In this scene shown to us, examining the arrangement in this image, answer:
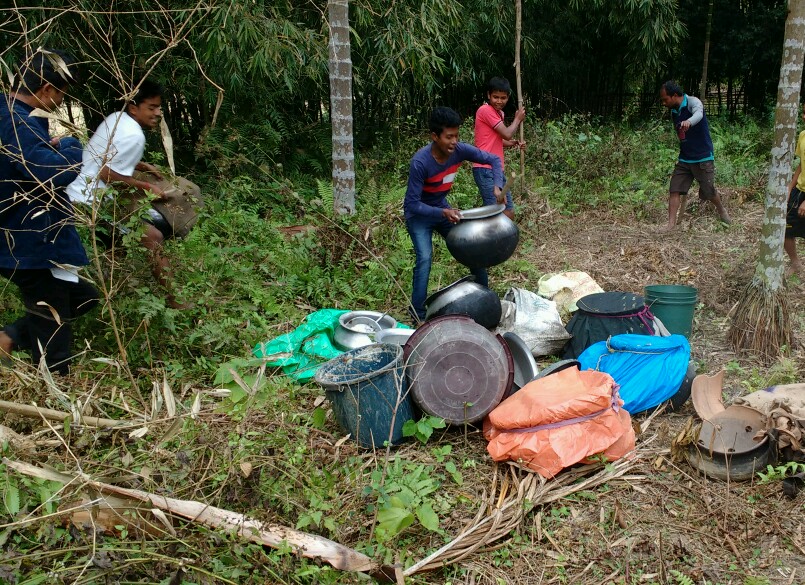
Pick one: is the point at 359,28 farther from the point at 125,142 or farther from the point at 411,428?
the point at 411,428

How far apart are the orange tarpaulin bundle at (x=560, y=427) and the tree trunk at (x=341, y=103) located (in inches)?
132

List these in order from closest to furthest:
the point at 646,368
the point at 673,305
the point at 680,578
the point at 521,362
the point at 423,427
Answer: the point at 680,578, the point at 423,427, the point at 646,368, the point at 521,362, the point at 673,305

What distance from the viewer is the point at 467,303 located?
14.1 feet

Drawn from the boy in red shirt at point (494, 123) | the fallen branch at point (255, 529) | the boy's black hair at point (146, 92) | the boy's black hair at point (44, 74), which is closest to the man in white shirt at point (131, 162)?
the boy's black hair at point (146, 92)

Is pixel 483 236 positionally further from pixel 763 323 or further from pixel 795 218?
pixel 795 218

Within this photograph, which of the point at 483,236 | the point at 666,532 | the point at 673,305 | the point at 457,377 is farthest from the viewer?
the point at 673,305

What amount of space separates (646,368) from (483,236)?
1.34 m

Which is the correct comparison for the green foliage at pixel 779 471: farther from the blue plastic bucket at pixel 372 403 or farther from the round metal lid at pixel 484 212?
the round metal lid at pixel 484 212

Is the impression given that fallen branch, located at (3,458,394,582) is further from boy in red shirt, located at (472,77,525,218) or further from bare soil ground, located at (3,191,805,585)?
boy in red shirt, located at (472,77,525,218)

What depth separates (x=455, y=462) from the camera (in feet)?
11.1

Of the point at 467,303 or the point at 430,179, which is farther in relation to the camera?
the point at 430,179

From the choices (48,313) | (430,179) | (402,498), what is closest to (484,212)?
(430,179)

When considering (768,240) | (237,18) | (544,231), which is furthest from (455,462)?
(237,18)

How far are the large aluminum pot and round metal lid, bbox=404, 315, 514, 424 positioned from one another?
1.08 metres
